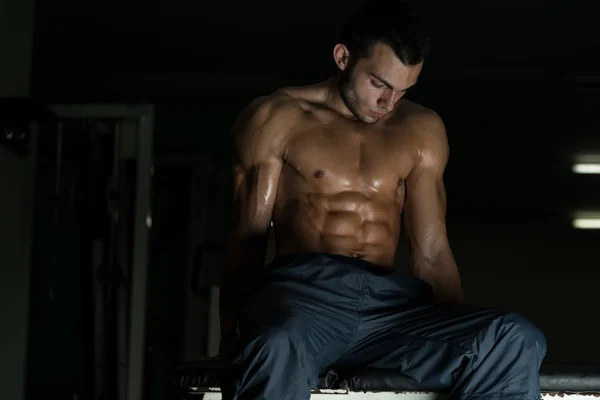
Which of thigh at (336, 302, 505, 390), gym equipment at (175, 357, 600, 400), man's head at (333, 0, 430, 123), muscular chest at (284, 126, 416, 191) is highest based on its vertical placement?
man's head at (333, 0, 430, 123)

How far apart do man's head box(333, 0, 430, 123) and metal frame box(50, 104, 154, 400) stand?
183 cm

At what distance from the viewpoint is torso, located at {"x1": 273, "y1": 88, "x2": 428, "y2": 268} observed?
244cm

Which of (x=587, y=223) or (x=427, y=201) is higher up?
(x=427, y=201)

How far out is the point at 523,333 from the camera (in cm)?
194

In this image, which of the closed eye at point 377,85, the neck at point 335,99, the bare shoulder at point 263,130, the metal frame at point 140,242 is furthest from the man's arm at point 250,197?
the metal frame at point 140,242

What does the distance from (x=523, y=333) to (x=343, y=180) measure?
711 millimetres

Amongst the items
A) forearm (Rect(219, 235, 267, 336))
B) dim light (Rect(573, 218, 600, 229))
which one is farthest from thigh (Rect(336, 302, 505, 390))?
dim light (Rect(573, 218, 600, 229))

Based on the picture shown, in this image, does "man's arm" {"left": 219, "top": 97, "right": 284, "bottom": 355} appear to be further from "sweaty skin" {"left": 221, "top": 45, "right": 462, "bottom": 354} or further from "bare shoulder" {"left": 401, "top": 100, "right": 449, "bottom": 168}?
"bare shoulder" {"left": 401, "top": 100, "right": 449, "bottom": 168}

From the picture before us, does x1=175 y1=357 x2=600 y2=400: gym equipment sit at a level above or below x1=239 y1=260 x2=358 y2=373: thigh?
below

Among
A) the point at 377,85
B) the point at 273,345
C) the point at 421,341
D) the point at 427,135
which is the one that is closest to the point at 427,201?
the point at 427,135

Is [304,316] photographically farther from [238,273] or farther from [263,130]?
[263,130]

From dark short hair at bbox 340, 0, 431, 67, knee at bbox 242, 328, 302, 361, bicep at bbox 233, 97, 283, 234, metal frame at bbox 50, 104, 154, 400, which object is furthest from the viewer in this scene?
metal frame at bbox 50, 104, 154, 400

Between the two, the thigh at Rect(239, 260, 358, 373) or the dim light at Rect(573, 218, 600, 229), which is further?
the dim light at Rect(573, 218, 600, 229)

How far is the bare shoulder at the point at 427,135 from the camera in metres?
2.55
